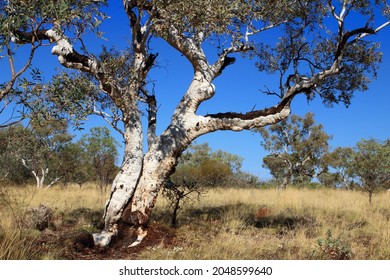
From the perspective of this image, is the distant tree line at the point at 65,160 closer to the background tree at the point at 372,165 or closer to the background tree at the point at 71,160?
the background tree at the point at 71,160

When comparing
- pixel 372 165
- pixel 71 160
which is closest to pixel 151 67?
pixel 372 165

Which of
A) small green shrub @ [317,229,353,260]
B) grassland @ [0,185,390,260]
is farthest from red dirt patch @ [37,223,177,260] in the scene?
small green shrub @ [317,229,353,260]

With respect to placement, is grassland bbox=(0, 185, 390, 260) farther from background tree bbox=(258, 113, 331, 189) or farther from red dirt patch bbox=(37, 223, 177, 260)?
background tree bbox=(258, 113, 331, 189)

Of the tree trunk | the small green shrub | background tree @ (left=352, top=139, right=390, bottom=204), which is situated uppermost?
background tree @ (left=352, top=139, right=390, bottom=204)

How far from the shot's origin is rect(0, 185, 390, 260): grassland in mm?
8109

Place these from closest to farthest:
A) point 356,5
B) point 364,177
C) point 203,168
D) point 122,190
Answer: point 122,190 < point 356,5 < point 364,177 < point 203,168

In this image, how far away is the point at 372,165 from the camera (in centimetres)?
1880

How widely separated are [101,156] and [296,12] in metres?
18.8

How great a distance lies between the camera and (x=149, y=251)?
9172mm

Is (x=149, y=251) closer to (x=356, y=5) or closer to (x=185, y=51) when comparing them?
(x=185, y=51)

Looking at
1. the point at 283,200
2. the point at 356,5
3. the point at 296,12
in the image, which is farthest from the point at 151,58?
the point at 283,200

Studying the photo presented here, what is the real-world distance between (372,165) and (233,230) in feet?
32.9

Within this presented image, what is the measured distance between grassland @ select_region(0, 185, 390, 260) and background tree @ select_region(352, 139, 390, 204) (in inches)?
36.0

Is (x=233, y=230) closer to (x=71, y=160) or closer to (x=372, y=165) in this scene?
(x=372, y=165)
